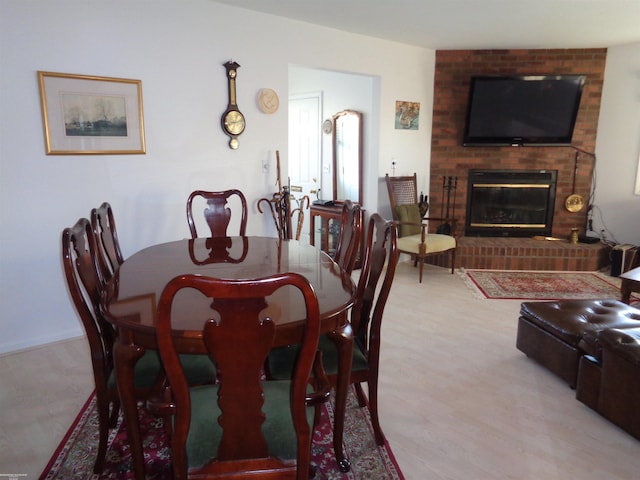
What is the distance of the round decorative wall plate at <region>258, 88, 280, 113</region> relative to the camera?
11.9 feet

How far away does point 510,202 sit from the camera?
206 inches

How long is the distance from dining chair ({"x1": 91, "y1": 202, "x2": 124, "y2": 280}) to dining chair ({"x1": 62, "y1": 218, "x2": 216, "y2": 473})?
0.14m

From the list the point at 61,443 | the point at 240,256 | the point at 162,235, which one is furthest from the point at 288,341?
the point at 162,235

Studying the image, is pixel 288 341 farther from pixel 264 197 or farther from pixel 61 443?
pixel 264 197

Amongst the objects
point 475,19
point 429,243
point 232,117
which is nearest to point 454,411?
point 429,243

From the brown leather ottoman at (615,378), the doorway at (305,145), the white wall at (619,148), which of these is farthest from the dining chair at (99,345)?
the white wall at (619,148)

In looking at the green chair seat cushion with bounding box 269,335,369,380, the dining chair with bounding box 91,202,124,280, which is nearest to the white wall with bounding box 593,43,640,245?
the green chair seat cushion with bounding box 269,335,369,380

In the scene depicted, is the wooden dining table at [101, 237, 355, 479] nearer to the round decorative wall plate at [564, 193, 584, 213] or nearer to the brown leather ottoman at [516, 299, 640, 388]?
the brown leather ottoman at [516, 299, 640, 388]

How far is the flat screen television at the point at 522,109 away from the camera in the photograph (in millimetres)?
4801

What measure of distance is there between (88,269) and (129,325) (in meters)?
A: 0.43

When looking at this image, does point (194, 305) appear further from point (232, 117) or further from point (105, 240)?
point (232, 117)

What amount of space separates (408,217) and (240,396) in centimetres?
385

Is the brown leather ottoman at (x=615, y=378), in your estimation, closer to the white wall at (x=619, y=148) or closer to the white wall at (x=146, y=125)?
the white wall at (x=146, y=125)

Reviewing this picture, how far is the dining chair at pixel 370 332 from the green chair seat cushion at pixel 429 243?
8.06 ft
